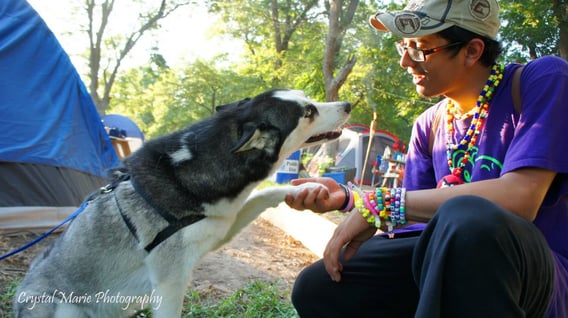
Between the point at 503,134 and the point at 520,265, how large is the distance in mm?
773

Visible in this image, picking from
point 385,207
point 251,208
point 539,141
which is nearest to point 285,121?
point 251,208

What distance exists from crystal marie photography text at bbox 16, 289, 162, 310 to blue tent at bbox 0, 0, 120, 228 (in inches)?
106

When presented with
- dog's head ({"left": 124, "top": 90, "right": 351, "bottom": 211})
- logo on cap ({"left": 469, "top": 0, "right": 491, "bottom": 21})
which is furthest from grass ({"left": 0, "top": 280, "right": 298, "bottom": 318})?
logo on cap ({"left": 469, "top": 0, "right": 491, "bottom": 21})

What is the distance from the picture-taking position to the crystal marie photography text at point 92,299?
235cm

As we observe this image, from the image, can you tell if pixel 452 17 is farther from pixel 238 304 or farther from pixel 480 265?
pixel 238 304

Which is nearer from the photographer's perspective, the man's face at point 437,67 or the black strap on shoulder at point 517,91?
the black strap on shoulder at point 517,91

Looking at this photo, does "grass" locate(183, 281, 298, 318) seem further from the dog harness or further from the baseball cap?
the baseball cap

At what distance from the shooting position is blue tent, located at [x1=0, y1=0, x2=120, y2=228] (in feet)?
15.3

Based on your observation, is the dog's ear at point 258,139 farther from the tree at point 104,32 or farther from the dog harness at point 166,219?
the tree at point 104,32

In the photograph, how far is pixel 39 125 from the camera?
504 centimetres

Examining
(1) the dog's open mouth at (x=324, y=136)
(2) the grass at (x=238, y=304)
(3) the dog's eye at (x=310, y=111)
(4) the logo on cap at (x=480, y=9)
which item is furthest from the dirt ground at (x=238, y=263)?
(4) the logo on cap at (x=480, y=9)

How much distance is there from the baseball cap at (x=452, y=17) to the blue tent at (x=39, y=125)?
452 cm

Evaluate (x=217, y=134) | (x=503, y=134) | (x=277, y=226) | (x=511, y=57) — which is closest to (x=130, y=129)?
(x=277, y=226)

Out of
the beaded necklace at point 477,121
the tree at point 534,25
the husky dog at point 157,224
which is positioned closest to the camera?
the beaded necklace at point 477,121
